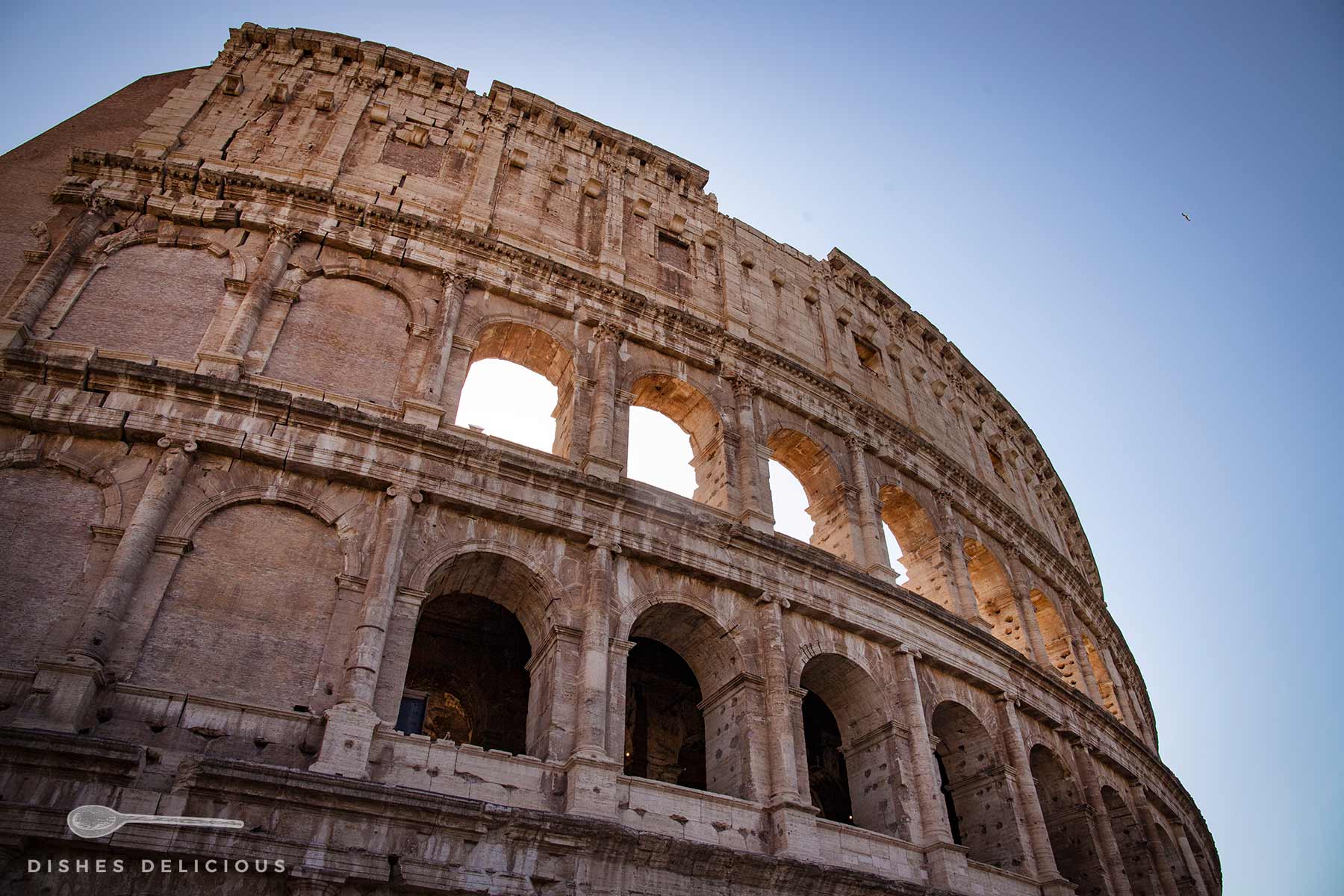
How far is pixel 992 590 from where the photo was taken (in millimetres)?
17938

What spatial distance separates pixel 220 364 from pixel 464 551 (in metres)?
3.92

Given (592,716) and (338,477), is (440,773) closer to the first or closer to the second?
(592,716)

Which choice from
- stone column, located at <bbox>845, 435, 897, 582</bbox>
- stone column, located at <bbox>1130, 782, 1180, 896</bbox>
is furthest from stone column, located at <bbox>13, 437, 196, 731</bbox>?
stone column, located at <bbox>1130, 782, 1180, 896</bbox>

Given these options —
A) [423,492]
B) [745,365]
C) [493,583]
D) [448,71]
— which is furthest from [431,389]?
[448,71]

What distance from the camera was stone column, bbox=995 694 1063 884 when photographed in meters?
12.5

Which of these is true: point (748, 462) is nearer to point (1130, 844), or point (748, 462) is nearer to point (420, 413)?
point (420, 413)

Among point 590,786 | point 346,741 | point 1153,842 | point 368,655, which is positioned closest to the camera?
point 346,741

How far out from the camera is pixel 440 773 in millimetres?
8734

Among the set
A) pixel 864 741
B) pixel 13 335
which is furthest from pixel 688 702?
pixel 13 335

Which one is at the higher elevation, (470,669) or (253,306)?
(253,306)

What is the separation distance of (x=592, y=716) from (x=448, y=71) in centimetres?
1289

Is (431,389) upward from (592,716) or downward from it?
upward

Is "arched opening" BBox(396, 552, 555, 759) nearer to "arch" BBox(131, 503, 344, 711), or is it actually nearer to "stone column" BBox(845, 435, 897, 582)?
"arch" BBox(131, 503, 344, 711)

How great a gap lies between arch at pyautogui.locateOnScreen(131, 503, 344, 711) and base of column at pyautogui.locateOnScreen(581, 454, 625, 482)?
340cm
